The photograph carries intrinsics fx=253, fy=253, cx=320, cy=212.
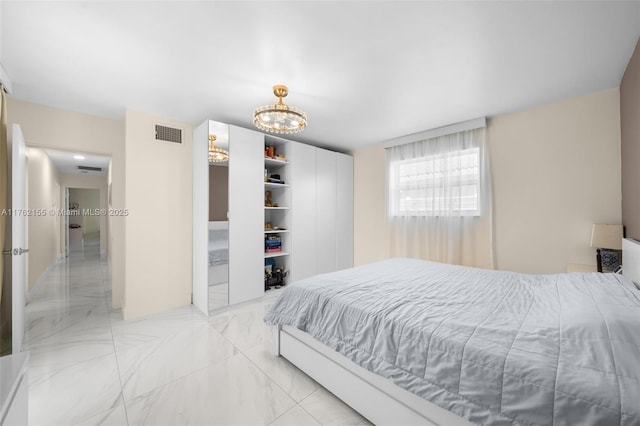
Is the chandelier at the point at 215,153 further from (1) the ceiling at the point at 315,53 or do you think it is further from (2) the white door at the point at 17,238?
(2) the white door at the point at 17,238

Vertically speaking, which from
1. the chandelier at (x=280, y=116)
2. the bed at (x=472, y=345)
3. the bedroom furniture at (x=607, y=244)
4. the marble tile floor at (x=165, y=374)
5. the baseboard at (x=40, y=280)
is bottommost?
the marble tile floor at (x=165, y=374)

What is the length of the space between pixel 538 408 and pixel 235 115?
11.8 ft

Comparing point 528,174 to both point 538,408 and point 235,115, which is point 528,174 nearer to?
point 538,408

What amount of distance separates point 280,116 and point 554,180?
3.15m

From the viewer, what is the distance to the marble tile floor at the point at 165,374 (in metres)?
1.61

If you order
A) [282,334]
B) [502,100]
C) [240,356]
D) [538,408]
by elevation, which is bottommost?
[240,356]

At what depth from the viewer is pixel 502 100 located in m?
2.84

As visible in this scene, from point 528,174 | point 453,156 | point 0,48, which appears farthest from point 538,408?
point 0,48

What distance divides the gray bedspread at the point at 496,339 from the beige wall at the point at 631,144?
0.80 m

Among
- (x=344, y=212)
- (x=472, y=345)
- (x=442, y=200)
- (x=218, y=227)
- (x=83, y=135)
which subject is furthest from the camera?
(x=344, y=212)

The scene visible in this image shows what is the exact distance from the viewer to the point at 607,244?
7.87 ft

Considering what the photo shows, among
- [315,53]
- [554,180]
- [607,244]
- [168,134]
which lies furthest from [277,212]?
[607,244]

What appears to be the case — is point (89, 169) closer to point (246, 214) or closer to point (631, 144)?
point (246, 214)

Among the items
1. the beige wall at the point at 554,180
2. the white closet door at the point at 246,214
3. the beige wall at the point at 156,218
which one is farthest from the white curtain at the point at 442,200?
the beige wall at the point at 156,218
